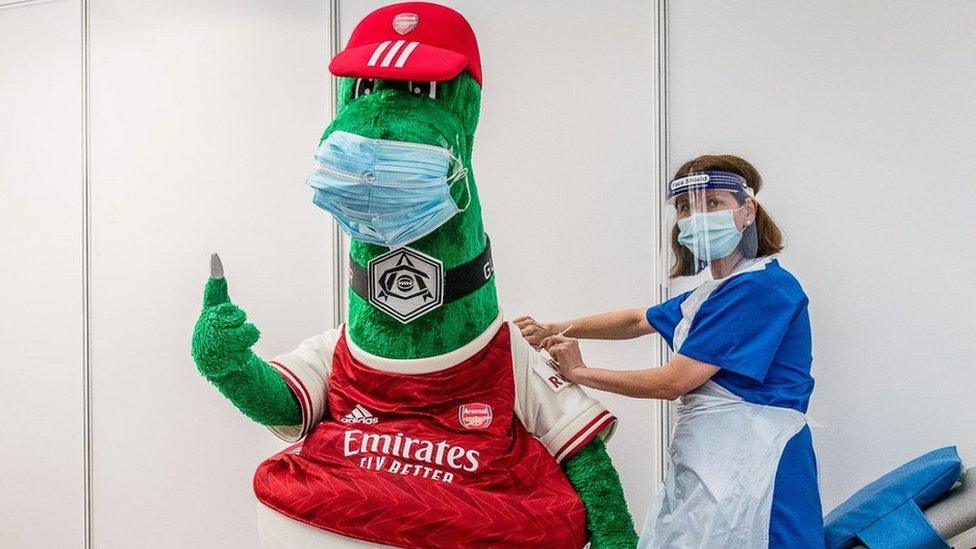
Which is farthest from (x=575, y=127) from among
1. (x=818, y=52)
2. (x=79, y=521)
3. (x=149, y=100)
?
(x=79, y=521)

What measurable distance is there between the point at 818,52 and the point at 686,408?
1063 millimetres

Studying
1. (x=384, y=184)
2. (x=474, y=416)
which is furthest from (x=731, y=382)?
(x=384, y=184)

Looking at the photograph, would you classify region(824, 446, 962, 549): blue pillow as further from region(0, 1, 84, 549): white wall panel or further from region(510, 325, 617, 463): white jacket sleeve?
region(0, 1, 84, 549): white wall panel

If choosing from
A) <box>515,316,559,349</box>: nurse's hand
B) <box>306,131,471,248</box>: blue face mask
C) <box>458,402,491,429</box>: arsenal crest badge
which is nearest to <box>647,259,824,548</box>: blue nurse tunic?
<box>515,316,559,349</box>: nurse's hand

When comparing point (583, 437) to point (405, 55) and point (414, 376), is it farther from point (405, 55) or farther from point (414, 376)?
point (405, 55)

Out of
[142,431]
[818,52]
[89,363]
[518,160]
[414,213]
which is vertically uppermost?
[818,52]

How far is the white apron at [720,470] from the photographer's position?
1.42 m

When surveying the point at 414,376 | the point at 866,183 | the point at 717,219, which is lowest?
the point at 414,376

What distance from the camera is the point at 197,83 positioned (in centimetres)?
260

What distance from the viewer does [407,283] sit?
1279 mm

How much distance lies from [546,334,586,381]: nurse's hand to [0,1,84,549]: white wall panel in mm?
1922

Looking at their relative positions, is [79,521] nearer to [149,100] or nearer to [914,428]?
[149,100]

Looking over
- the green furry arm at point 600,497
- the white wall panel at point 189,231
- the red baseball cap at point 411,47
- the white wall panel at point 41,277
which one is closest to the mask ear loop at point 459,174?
the red baseball cap at point 411,47

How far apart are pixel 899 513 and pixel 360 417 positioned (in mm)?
976
